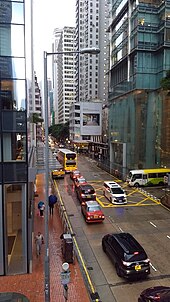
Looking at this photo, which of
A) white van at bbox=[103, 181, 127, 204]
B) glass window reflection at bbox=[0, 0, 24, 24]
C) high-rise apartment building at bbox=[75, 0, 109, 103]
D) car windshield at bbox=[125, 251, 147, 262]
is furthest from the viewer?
high-rise apartment building at bbox=[75, 0, 109, 103]

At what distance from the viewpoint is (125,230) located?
62.1 feet

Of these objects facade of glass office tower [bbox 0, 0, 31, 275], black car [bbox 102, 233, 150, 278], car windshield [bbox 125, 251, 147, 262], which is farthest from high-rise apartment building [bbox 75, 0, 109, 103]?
car windshield [bbox 125, 251, 147, 262]

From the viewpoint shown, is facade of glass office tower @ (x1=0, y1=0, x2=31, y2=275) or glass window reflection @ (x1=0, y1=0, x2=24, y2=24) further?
facade of glass office tower @ (x1=0, y1=0, x2=31, y2=275)

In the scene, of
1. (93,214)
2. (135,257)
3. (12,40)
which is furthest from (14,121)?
(93,214)

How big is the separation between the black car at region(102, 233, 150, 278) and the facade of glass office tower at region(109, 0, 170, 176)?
2679 cm

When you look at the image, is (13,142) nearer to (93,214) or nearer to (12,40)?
(12,40)

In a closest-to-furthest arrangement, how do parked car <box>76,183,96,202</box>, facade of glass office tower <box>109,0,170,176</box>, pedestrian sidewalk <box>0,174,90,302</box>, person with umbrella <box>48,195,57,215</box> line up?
pedestrian sidewalk <box>0,174,90,302</box> → person with umbrella <box>48,195,57,215</box> → parked car <box>76,183,96,202</box> → facade of glass office tower <box>109,0,170,176</box>

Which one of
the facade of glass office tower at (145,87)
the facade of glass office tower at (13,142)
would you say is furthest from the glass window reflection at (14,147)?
the facade of glass office tower at (145,87)

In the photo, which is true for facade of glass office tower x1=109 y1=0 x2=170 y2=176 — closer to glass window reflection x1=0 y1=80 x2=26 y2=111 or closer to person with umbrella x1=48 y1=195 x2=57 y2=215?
person with umbrella x1=48 y1=195 x2=57 y2=215

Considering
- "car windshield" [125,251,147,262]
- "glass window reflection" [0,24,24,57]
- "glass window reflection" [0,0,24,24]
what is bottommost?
"car windshield" [125,251,147,262]

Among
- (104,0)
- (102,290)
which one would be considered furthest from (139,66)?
(104,0)

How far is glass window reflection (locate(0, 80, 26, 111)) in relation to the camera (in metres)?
11.7

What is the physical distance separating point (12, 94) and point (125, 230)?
39.2 feet

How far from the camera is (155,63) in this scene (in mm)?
41438
